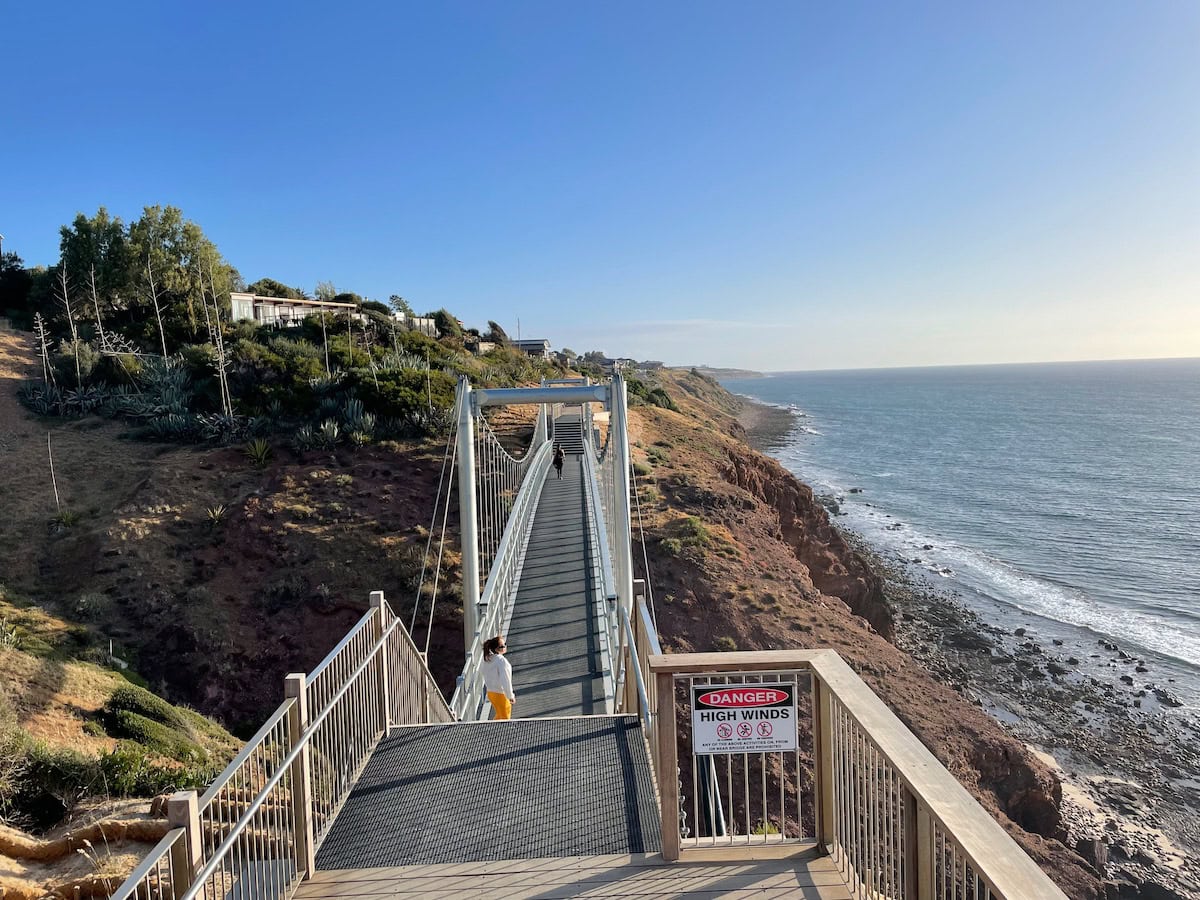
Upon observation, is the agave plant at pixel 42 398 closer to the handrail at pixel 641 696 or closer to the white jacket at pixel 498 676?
the white jacket at pixel 498 676

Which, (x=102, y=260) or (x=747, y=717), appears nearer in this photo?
(x=747, y=717)

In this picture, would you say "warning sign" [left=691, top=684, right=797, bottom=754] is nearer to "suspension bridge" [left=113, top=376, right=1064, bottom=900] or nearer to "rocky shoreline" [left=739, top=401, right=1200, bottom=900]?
"suspension bridge" [left=113, top=376, right=1064, bottom=900]

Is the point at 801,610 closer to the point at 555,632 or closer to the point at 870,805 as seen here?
the point at 555,632

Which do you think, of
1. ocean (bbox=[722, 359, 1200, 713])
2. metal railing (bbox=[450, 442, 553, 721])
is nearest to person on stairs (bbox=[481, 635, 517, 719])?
metal railing (bbox=[450, 442, 553, 721])

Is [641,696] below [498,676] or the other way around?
the other way around

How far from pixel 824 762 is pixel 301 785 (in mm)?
2589

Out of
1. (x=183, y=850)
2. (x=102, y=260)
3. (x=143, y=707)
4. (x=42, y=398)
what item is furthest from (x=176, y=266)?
(x=183, y=850)

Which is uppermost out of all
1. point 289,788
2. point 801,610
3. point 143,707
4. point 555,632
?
point 289,788

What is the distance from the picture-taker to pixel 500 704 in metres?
6.95

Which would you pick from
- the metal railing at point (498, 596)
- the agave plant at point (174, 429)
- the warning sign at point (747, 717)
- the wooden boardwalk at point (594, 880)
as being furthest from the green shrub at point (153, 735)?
the agave plant at point (174, 429)

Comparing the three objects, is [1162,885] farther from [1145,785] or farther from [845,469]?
[845,469]

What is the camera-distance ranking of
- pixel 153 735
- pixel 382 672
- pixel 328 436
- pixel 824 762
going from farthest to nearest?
pixel 328 436, pixel 153 735, pixel 382 672, pixel 824 762

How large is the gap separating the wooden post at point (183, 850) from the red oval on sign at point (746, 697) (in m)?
2.16

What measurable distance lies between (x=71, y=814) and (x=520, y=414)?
90.2ft
